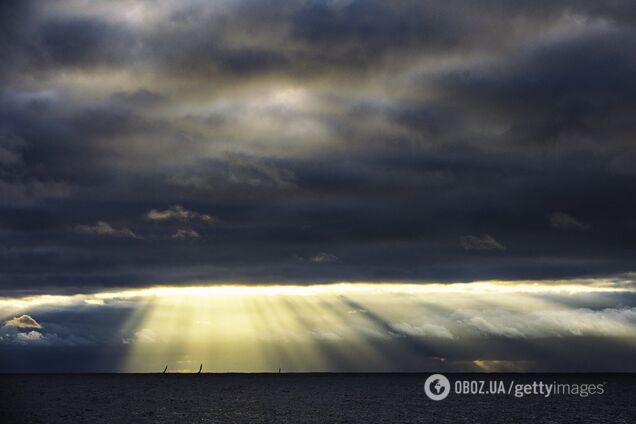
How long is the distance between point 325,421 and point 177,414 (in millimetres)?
43305

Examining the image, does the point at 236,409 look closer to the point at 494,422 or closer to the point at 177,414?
the point at 177,414

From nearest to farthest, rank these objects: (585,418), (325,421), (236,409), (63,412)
A: (325,421) < (585,418) < (63,412) < (236,409)

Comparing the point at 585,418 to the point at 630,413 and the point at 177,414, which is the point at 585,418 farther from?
the point at 177,414

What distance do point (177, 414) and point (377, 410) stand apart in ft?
175

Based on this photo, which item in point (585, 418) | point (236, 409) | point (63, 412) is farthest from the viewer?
point (236, 409)

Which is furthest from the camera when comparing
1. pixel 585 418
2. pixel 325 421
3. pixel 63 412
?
pixel 63 412

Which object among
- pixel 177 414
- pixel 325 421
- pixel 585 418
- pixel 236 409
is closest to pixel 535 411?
pixel 585 418

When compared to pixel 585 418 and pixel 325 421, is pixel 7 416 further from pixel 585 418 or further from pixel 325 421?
pixel 585 418

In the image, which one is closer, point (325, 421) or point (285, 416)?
point (325, 421)

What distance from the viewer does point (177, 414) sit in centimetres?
17638

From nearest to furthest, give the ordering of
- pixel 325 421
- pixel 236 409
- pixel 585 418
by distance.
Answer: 1. pixel 325 421
2. pixel 585 418
3. pixel 236 409

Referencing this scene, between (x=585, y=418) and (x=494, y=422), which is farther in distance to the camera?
(x=585, y=418)

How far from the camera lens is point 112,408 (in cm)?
19900

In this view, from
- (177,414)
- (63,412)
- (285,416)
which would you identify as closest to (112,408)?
(63,412)
